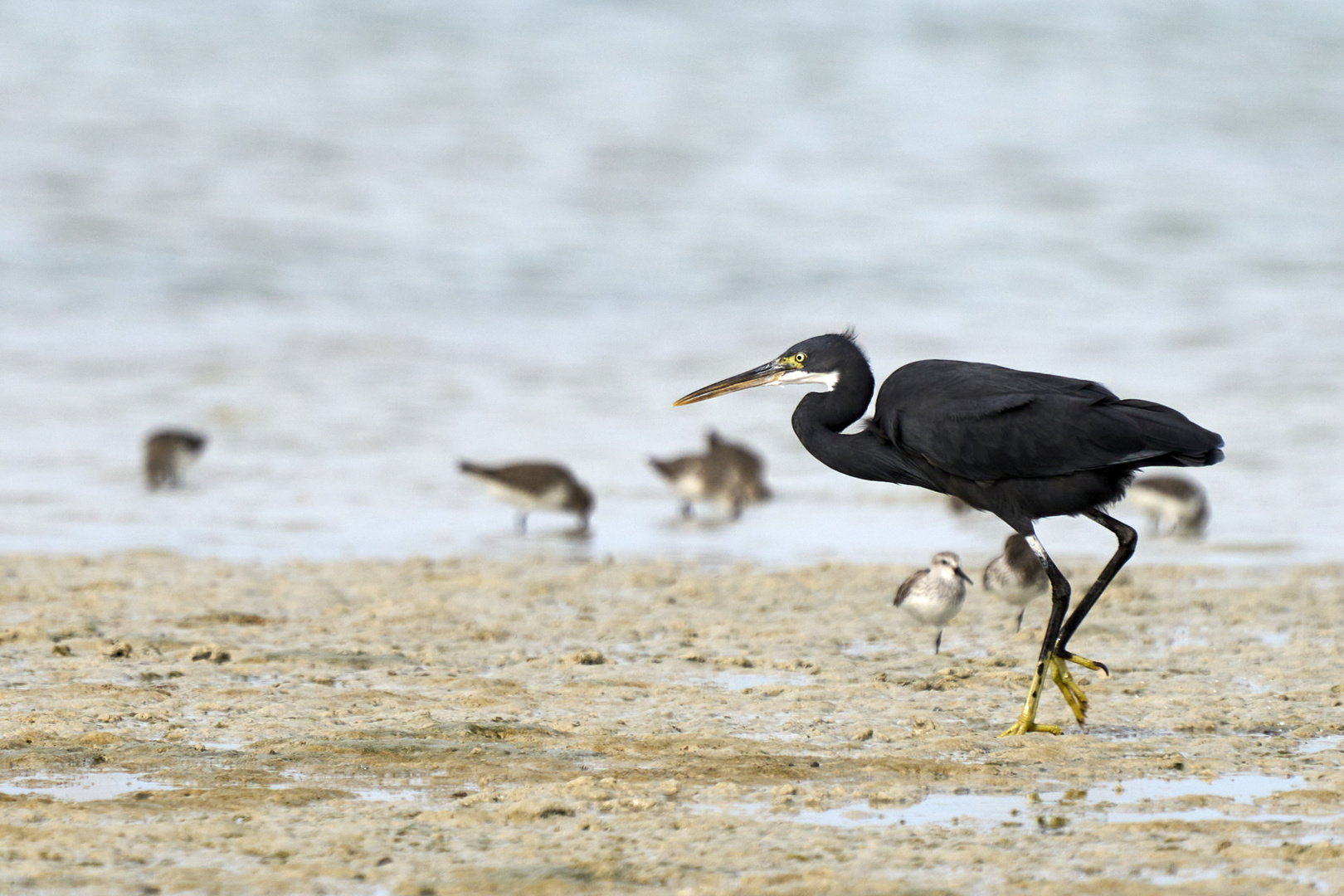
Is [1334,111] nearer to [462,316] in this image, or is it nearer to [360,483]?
[462,316]

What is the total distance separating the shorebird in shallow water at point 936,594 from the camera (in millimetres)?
7121

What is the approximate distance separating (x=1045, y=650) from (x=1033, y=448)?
70 centimetres

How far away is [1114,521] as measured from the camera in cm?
607

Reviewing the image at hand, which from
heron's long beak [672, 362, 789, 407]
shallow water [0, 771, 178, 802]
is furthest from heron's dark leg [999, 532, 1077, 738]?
shallow water [0, 771, 178, 802]

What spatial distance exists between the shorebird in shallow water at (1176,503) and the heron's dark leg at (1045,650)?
4867mm

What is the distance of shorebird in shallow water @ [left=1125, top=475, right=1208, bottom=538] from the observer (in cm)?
1063

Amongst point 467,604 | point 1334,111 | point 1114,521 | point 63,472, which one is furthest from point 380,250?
point 1334,111

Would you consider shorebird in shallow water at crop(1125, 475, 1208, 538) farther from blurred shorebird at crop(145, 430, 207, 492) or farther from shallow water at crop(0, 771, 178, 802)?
shallow water at crop(0, 771, 178, 802)

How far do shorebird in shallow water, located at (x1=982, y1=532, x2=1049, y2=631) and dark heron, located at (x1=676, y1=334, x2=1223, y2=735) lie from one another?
1353mm

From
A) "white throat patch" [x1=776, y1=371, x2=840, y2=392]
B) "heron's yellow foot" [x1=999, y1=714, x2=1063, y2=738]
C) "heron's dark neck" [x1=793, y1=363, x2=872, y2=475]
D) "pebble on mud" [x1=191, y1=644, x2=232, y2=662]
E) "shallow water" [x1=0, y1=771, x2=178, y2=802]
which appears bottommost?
"shallow water" [x1=0, y1=771, x2=178, y2=802]

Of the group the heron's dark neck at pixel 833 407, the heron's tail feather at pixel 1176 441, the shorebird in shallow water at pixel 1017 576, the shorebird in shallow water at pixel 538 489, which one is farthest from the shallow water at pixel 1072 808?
the shorebird in shallow water at pixel 538 489

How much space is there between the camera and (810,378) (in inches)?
261

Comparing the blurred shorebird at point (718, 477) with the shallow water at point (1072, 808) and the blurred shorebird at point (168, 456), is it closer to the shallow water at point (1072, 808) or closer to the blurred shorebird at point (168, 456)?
the blurred shorebird at point (168, 456)

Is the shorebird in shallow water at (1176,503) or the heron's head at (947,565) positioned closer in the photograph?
the heron's head at (947,565)
